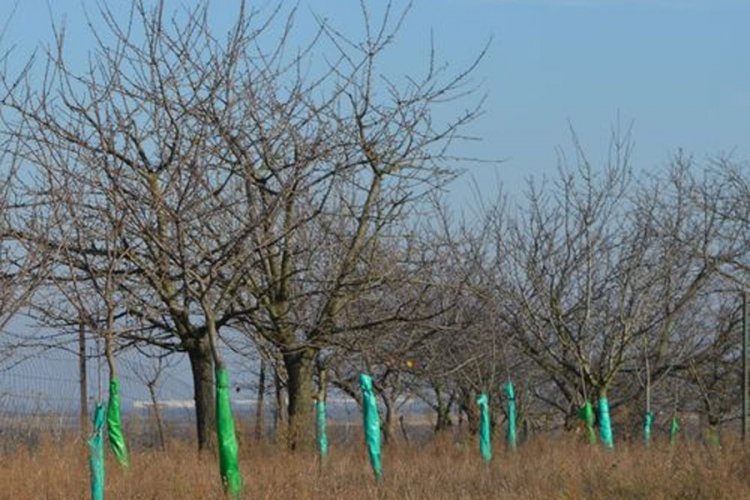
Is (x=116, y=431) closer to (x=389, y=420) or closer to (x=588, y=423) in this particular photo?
(x=588, y=423)

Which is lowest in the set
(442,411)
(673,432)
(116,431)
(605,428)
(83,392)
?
(673,432)

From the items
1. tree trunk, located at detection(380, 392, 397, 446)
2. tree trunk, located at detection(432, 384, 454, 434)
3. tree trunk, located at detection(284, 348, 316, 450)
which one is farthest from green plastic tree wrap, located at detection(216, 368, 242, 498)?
tree trunk, located at detection(432, 384, 454, 434)

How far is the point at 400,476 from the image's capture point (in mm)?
13719

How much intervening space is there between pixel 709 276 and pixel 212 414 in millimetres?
13284

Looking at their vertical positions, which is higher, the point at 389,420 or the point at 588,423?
the point at 389,420

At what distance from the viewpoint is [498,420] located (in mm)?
30953

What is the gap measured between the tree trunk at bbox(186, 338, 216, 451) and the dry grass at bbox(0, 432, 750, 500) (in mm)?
313

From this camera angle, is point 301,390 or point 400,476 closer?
point 400,476

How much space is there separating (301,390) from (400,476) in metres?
4.07

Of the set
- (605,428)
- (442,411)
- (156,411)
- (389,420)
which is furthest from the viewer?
(442,411)

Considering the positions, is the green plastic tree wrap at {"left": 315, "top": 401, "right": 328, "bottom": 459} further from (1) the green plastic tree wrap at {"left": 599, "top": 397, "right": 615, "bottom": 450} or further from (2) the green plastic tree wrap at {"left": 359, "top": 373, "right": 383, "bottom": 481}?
(1) the green plastic tree wrap at {"left": 599, "top": 397, "right": 615, "bottom": 450}

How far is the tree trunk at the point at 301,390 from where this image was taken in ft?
56.5

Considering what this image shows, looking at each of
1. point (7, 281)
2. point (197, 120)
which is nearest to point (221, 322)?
point (197, 120)

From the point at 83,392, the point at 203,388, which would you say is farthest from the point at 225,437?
the point at 83,392
